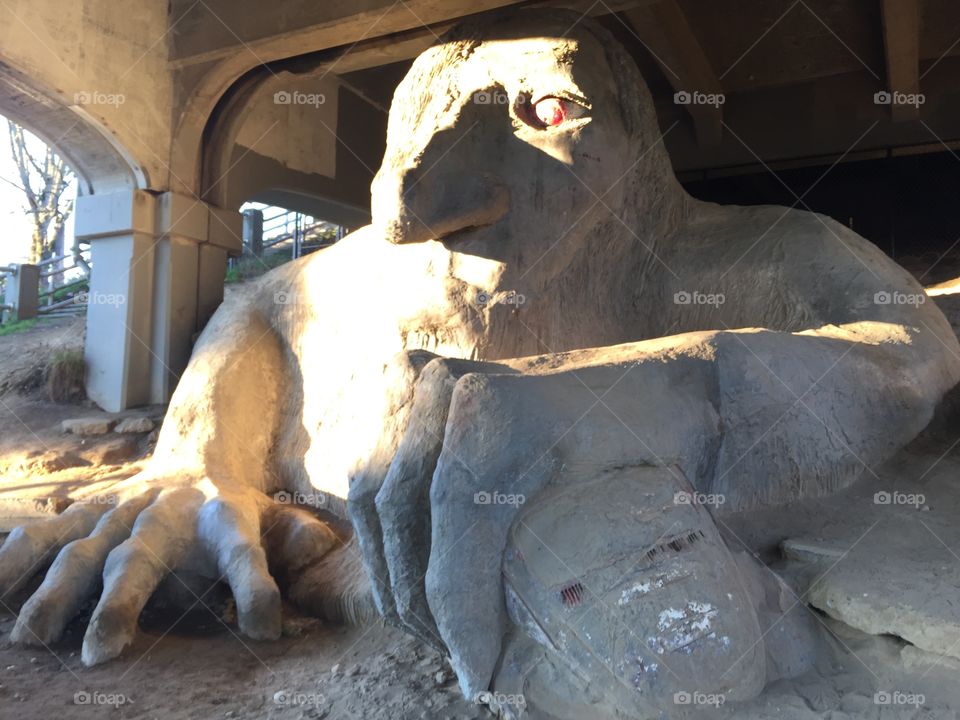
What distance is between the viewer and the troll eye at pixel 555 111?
2238 millimetres

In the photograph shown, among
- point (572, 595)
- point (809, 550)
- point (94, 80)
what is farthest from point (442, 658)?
point (94, 80)

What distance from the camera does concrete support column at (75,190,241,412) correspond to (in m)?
3.95

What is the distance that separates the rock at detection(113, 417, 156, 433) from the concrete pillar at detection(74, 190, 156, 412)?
0.20 metres

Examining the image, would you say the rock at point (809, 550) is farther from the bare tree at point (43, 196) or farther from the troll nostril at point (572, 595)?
the bare tree at point (43, 196)

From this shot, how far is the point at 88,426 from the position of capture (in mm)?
3719

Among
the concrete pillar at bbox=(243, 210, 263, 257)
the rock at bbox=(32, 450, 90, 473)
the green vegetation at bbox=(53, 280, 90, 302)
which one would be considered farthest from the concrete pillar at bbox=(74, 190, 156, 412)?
the concrete pillar at bbox=(243, 210, 263, 257)

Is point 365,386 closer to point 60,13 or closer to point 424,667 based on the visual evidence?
point 424,667

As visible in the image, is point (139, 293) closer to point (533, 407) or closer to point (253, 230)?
point (533, 407)

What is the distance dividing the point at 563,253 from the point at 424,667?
1.11 m

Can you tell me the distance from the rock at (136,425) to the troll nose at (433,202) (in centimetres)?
206

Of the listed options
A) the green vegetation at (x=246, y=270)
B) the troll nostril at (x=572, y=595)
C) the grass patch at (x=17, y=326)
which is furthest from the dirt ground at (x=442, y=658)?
the green vegetation at (x=246, y=270)

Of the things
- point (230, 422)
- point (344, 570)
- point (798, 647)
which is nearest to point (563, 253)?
point (344, 570)

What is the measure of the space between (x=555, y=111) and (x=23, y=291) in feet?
29.0

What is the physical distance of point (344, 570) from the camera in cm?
241
